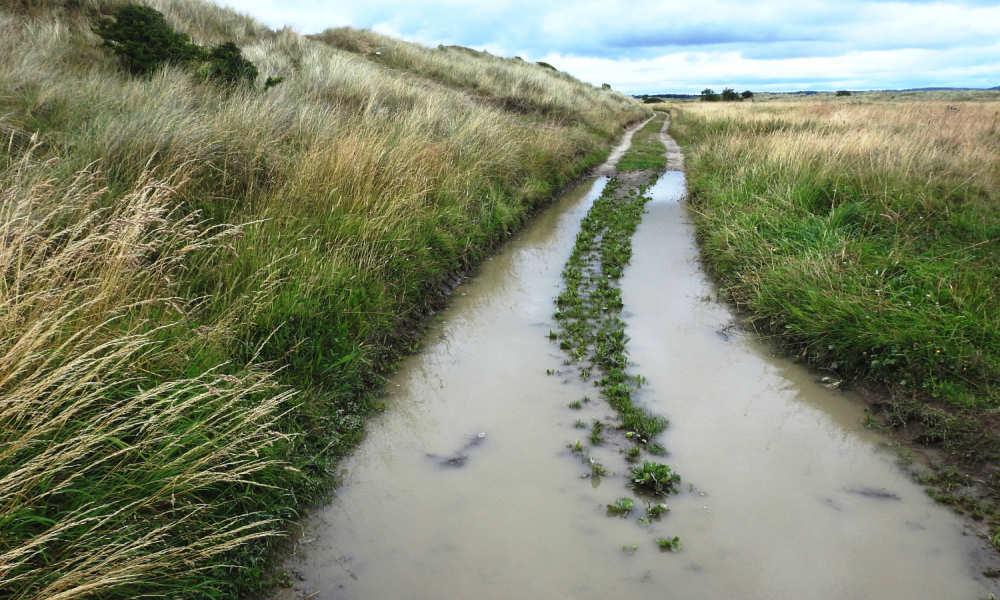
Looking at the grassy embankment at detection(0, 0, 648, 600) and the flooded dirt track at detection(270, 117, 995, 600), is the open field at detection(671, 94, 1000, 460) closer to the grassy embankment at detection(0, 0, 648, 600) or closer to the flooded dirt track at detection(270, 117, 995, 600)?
the flooded dirt track at detection(270, 117, 995, 600)

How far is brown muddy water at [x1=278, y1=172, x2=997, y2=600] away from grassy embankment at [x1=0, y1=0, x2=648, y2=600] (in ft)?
1.39

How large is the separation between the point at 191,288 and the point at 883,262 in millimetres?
6170

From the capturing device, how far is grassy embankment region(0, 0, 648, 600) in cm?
225

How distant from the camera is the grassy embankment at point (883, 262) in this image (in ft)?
13.4

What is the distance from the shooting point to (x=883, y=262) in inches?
220

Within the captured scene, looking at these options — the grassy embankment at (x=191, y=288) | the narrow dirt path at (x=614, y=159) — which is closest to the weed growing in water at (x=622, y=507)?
the grassy embankment at (x=191, y=288)

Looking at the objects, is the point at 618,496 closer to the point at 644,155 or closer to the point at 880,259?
the point at 880,259

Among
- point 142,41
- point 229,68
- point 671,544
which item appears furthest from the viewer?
point 229,68

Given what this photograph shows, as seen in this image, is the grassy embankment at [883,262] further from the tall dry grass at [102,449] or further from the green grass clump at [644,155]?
the green grass clump at [644,155]

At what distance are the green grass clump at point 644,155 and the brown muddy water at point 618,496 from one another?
11076 millimetres

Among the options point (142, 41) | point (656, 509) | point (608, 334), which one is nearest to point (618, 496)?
point (656, 509)

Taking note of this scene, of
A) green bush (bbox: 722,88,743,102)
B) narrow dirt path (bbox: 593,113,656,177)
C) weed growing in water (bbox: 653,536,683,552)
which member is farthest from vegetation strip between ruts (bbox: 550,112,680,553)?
green bush (bbox: 722,88,743,102)

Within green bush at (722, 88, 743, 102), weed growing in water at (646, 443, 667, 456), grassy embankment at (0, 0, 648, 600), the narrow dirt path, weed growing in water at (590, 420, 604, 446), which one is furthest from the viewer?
green bush at (722, 88, 743, 102)

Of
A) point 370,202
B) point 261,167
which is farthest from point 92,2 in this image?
point 370,202
